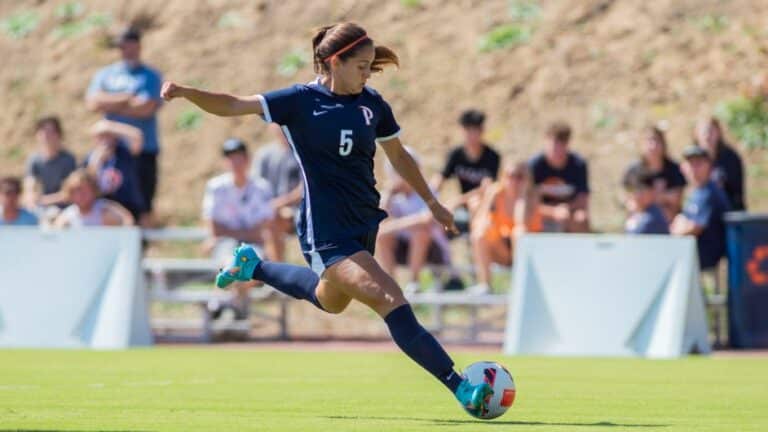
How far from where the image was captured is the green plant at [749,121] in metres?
23.6

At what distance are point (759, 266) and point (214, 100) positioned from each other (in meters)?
10.6

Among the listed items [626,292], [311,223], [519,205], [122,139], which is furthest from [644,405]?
[122,139]

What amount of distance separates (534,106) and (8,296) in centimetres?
1178

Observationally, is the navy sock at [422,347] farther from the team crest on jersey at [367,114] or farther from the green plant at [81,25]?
the green plant at [81,25]

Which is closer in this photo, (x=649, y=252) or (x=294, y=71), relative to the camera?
(x=649, y=252)

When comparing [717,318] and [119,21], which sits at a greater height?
[119,21]

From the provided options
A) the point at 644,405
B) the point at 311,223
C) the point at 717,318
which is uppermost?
the point at 311,223

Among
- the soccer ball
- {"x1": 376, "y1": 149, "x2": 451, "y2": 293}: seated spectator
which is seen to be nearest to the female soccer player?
the soccer ball

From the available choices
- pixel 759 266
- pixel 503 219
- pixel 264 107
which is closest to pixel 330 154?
→ pixel 264 107

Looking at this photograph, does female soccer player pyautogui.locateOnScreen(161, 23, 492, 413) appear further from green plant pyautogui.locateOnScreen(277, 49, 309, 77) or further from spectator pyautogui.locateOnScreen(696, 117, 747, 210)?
green plant pyautogui.locateOnScreen(277, 49, 309, 77)

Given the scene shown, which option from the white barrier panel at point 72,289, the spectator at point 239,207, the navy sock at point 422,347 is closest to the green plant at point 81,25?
the spectator at point 239,207

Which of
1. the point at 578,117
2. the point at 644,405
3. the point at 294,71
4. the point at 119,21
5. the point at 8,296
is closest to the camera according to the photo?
the point at 644,405

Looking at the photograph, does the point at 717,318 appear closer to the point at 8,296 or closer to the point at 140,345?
the point at 140,345

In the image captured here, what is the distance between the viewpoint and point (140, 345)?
18266 millimetres
